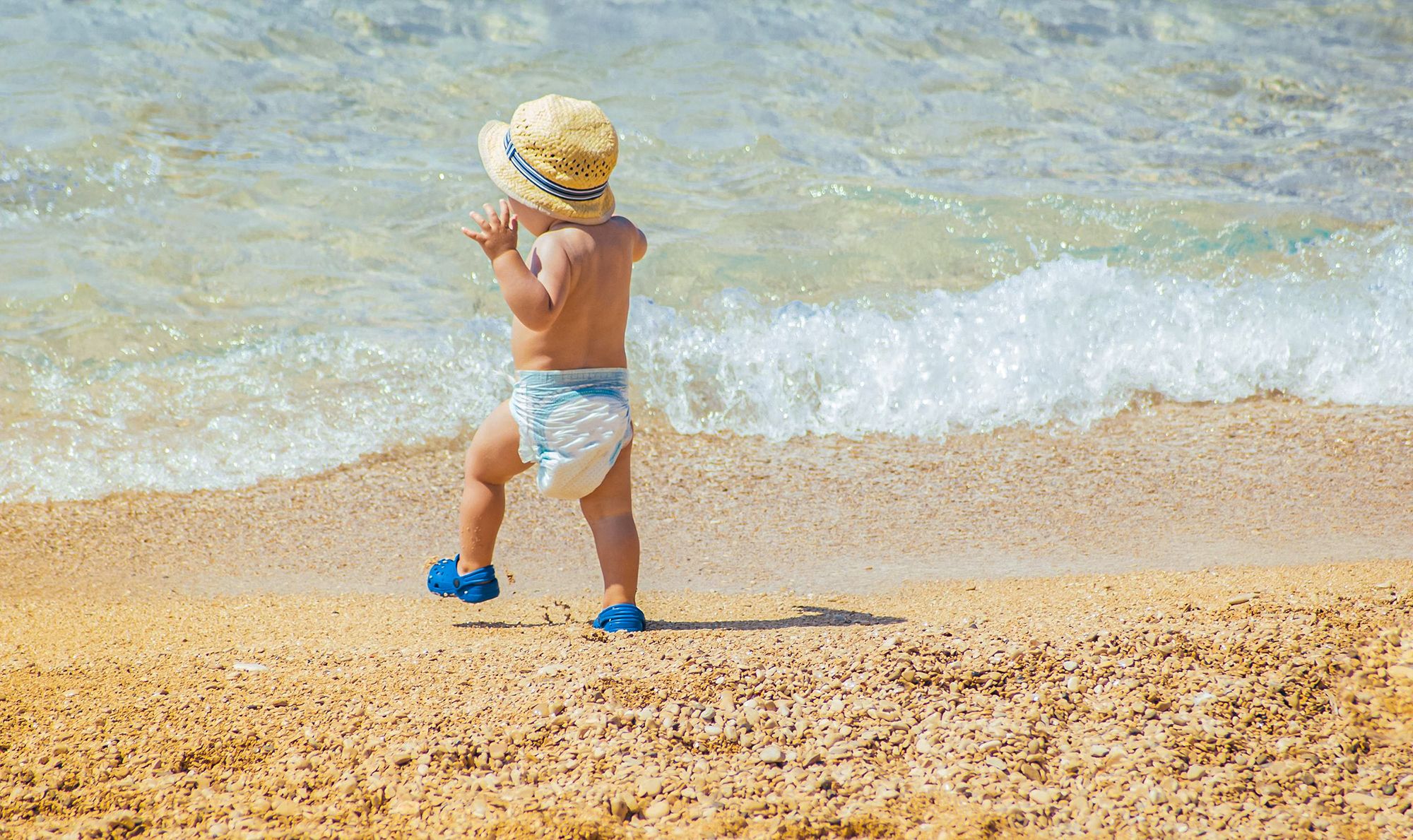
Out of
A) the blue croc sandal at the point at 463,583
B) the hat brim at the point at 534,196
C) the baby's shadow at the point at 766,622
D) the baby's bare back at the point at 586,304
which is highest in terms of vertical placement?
the hat brim at the point at 534,196

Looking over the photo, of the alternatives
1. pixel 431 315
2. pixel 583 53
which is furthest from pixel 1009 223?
pixel 583 53

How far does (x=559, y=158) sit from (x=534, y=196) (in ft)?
0.39

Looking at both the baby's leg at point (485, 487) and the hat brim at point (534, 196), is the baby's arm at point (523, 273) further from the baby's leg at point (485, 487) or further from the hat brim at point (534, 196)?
the baby's leg at point (485, 487)

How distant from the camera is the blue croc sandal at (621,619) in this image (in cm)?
292

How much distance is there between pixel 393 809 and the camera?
191 cm

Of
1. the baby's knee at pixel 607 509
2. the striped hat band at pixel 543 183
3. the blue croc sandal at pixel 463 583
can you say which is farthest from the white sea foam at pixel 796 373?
the striped hat band at pixel 543 183

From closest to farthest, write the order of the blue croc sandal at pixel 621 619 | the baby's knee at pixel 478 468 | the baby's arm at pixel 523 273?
the baby's arm at pixel 523 273
the blue croc sandal at pixel 621 619
the baby's knee at pixel 478 468

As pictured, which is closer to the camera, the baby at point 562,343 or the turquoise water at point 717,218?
the baby at point 562,343

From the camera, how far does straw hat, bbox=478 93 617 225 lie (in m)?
2.82

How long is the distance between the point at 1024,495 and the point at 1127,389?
45.9 inches

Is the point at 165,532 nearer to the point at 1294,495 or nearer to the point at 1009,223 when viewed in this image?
the point at 1294,495

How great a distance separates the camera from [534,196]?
9.37ft

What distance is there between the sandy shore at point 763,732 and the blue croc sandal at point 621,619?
165 mm

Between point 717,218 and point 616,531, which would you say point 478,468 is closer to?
point 616,531
